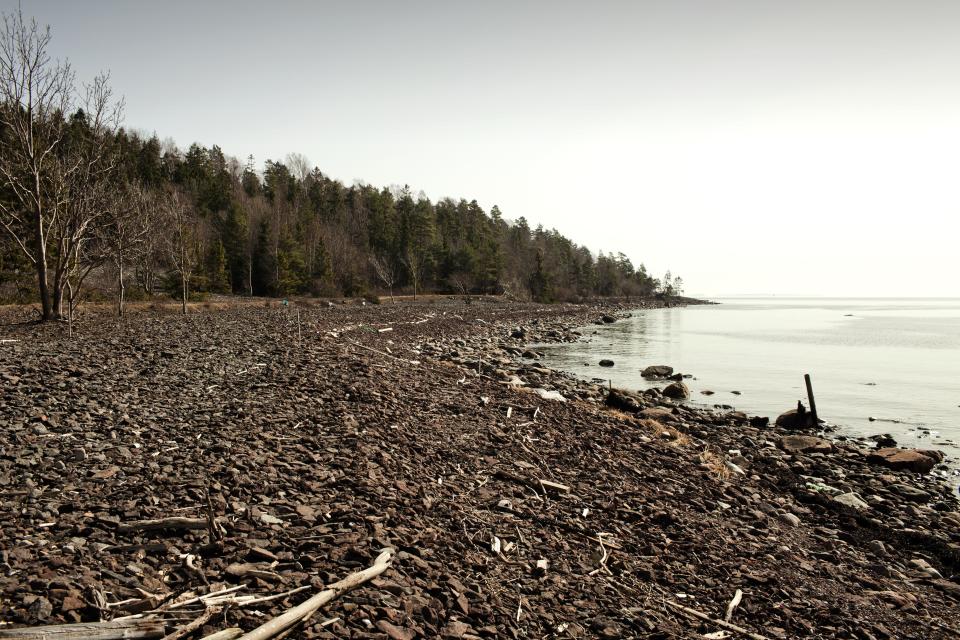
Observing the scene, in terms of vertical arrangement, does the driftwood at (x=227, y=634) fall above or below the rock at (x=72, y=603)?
below

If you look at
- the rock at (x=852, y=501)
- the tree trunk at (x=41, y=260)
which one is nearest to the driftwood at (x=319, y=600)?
the rock at (x=852, y=501)

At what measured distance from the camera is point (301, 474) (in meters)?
6.45

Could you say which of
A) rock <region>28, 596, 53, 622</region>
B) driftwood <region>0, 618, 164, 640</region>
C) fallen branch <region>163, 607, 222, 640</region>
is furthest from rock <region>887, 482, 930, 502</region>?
rock <region>28, 596, 53, 622</region>

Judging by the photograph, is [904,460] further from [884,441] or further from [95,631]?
[95,631]

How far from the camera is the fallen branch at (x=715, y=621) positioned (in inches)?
195

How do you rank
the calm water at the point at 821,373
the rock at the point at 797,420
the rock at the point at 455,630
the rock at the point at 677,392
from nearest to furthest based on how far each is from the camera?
the rock at the point at 455,630
the rock at the point at 797,420
the calm water at the point at 821,373
the rock at the point at 677,392

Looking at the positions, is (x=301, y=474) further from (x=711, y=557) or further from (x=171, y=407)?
(x=711, y=557)

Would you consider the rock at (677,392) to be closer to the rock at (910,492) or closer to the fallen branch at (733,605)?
the rock at (910,492)

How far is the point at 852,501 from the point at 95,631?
475 inches

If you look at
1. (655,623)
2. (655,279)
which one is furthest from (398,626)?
(655,279)

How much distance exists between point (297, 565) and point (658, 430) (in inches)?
450

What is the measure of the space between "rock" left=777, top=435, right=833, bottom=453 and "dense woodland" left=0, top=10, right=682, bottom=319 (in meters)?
27.9

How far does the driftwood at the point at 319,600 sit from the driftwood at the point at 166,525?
1541 mm

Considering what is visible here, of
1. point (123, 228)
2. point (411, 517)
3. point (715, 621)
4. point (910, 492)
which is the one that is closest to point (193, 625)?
point (411, 517)
